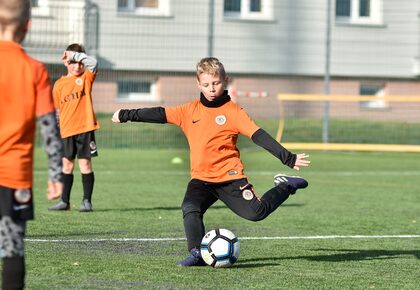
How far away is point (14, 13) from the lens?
17.3 ft

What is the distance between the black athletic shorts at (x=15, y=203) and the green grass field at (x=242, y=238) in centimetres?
131

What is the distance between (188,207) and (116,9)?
56.0 feet

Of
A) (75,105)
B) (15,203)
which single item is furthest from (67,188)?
(15,203)

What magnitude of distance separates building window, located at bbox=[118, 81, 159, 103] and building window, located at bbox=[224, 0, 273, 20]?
3.80 meters

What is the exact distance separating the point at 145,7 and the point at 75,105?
48.8 ft

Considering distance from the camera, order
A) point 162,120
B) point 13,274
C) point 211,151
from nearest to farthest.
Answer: point 13,274 < point 211,151 < point 162,120

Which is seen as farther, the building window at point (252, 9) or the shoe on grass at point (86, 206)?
the building window at point (252, 9)

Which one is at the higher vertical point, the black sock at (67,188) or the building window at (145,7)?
the building window at (145,7)

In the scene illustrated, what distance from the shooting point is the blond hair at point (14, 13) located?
5.25 metres

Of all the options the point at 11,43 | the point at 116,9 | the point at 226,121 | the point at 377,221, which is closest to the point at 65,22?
the point at 116,9

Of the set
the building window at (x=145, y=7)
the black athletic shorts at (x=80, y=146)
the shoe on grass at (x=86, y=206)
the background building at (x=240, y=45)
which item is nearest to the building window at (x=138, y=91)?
the background building at (x=240, y=45)

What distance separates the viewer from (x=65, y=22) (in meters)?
23.0

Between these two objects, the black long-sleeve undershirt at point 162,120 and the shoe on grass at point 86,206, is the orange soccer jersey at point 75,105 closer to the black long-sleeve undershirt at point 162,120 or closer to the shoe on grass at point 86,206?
the shoe on grass at point 86,206

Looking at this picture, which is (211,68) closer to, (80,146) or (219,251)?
(219,251)
